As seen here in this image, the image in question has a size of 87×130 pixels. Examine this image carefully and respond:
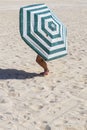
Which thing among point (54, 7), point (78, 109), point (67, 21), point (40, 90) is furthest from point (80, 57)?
point (54, 7)

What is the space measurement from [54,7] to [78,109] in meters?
16.5

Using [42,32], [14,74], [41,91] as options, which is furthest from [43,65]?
[41,91]

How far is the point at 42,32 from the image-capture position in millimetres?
7523

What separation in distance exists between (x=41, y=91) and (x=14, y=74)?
1.18m

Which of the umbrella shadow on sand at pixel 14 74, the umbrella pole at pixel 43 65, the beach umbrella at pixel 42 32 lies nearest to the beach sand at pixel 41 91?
the umbrella shadow on sand at pixel 14 74

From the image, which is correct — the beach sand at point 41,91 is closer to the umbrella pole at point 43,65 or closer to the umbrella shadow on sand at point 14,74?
the umbrella shadow on sand at point 14,74

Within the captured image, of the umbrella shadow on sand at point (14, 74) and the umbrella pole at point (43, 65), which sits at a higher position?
the umbrella pole at point (43, 65)

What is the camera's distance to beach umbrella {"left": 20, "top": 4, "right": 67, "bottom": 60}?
7.38 metres

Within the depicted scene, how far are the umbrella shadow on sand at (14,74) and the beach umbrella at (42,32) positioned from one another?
59 centimetres

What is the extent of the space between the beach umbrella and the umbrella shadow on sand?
1.92 feet

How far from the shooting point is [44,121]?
5711 millimetres

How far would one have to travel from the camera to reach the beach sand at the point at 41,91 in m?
5.70

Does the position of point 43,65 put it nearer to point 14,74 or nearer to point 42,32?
point 14,74

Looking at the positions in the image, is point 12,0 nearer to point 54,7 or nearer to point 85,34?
point 54,7
